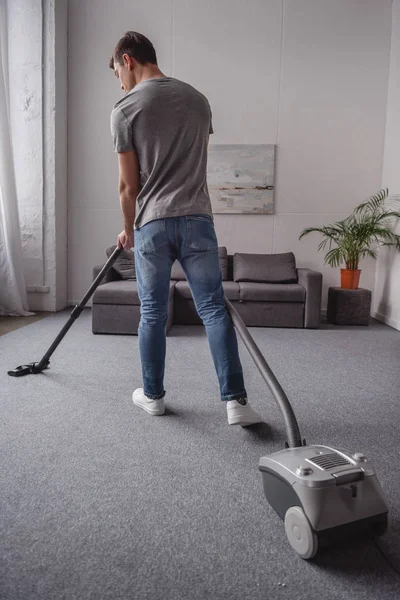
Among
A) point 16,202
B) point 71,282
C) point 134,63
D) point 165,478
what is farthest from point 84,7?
point 165,478

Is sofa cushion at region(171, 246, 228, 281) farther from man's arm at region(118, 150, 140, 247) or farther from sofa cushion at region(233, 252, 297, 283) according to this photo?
man's arm at region(118, 150, 140, 247)

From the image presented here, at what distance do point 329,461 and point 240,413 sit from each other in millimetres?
660

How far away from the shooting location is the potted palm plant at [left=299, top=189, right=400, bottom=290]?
440 centimetres

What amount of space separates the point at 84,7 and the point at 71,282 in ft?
9.49

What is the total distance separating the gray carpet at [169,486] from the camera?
37.3 inches

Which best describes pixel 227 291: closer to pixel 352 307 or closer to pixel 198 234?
pixel 352 307

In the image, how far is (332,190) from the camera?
4859mm

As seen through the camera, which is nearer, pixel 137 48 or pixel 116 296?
pixel 137 48

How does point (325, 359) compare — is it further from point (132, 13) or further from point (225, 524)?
point (132, 13)

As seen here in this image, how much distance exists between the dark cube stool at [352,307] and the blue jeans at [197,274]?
9.24 feet

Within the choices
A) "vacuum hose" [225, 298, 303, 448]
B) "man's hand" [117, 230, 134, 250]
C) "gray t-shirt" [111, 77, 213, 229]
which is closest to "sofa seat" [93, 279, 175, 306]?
"man's hand" [117, 230, 134, 250]

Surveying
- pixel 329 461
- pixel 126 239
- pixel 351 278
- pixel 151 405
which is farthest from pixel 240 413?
pixel 351 278

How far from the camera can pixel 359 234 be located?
4.38 m

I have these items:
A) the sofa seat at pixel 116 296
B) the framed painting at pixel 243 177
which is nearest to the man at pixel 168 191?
the sofa seat at pixel 116 296
